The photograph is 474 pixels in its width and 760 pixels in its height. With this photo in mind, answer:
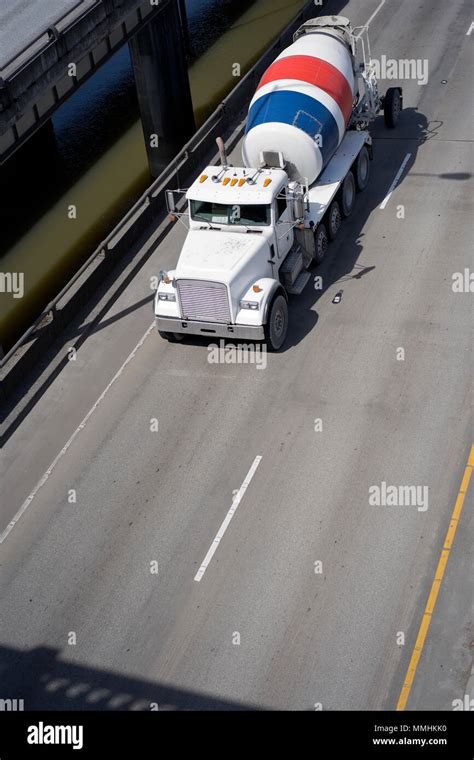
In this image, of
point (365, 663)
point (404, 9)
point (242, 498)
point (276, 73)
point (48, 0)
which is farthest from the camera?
point (404, 9)

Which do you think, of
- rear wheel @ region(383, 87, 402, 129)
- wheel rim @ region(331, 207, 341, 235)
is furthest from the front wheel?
rear wheel @ region(383, 87, 402, 129)

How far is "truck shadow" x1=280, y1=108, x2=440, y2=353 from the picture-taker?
Answer: 79.0ft

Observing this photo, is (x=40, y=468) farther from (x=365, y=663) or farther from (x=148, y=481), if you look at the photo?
(x=365, y=663)

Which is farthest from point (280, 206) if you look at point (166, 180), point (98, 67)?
point (98, 67)

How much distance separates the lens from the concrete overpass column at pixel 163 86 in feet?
103

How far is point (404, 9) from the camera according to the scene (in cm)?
4003

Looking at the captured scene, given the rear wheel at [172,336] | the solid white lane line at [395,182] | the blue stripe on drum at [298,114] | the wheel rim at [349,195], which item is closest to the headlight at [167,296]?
the rear wheel at [172,336]

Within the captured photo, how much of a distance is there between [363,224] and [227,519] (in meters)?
11.5

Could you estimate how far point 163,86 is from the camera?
32312mm

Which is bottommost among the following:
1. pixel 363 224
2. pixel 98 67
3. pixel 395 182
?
pixel 363 224

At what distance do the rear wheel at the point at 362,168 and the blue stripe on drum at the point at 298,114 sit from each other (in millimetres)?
2750

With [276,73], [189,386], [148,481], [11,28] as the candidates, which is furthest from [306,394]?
[11,28]

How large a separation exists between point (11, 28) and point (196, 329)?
1147cm

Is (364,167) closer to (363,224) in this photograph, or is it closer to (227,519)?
(363,224)
